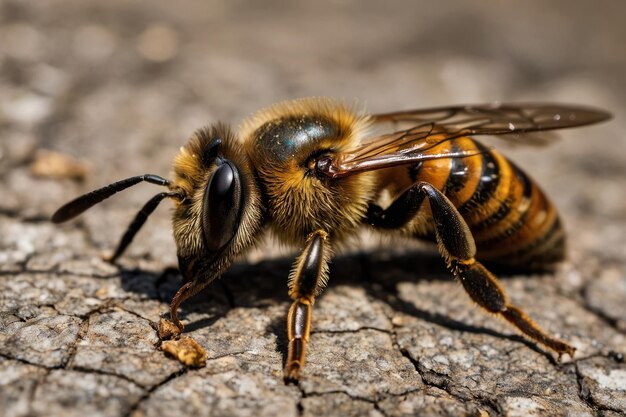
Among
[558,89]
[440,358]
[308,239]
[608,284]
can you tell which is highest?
[558,89]

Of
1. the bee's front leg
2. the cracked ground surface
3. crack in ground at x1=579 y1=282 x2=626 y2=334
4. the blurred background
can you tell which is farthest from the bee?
the blurred background

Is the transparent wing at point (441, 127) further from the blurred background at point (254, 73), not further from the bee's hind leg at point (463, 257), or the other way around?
the blurred background at point (254, 73)

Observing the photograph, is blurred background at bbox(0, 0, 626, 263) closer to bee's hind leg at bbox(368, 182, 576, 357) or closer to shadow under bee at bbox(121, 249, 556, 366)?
shadow under bee at bbox(121, 249, 556, 366)

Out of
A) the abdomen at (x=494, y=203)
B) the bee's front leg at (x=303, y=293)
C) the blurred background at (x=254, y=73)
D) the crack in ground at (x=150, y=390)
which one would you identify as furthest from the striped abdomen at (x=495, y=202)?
the crack in ground at (x=150, y=390)

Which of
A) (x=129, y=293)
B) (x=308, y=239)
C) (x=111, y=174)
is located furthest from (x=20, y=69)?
(x=308, y=239)

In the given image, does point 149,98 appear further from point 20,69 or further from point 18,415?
point 18,415

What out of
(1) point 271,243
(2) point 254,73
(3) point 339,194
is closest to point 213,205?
(3) point 339,194

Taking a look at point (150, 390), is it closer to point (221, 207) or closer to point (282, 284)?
point (221, 207)
